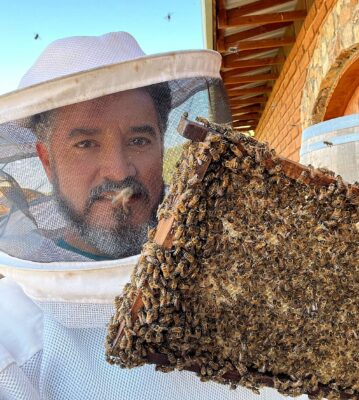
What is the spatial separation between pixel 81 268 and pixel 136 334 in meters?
0.34

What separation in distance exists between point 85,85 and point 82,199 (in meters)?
0.30

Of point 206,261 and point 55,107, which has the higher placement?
point 55,107

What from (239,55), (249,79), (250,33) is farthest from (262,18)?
(249,79)

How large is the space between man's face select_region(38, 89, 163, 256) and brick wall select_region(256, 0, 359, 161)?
1.81 metres

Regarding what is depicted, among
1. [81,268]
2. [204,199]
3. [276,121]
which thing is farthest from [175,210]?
[276,121]

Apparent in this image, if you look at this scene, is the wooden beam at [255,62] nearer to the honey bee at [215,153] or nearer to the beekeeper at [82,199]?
the beekeeper at [82,199]

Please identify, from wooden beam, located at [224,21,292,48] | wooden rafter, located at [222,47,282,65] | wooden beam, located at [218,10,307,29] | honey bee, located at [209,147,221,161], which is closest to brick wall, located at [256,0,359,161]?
wooden beam, located at [218,10,307,29]

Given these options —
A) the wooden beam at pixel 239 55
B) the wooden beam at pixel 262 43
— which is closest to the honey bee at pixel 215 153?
the wooden beam at pixel 262 43

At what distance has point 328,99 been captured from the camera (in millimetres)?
3242

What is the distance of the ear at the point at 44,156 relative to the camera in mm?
1286

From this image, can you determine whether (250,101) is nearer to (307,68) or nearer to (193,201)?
(307,68)

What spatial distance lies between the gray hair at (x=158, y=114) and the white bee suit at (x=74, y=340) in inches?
14.3

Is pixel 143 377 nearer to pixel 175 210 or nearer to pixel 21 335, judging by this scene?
pixel 21 335

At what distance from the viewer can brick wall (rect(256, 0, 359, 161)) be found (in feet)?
9.14
